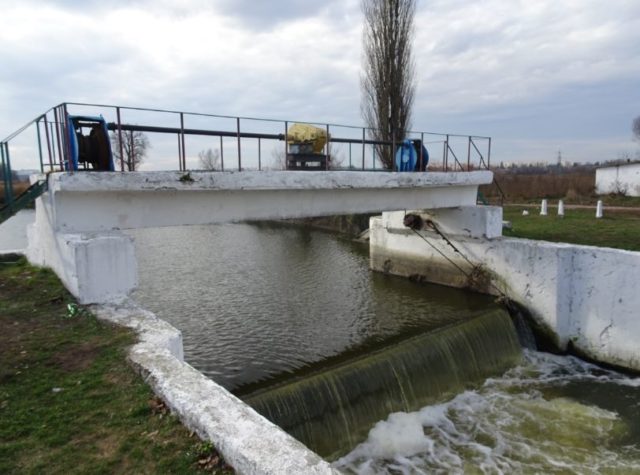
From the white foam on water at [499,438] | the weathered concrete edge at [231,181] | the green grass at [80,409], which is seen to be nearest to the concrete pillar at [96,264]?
the green grass at [80,409]

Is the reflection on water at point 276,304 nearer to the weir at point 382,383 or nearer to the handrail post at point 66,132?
the weir at point 382,383

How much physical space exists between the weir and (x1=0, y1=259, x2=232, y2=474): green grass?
2.45 m

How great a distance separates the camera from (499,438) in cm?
770

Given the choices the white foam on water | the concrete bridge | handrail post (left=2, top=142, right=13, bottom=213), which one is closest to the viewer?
the concrete bridge

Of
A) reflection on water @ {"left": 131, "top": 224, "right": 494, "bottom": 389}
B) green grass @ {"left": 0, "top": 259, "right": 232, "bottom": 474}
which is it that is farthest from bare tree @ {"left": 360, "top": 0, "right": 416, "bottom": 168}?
green grass @ {"left": 0, "top": 259, "right": 232, "bottom": 474}

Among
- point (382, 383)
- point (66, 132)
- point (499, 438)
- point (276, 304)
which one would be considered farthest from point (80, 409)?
point (276, 304)

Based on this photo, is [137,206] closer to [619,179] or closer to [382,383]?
[382,383]

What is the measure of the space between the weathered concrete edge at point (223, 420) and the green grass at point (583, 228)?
12.3m

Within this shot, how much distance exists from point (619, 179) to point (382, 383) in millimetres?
28338

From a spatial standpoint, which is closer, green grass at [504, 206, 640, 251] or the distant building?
green grass at [504, 206, 640, 251]

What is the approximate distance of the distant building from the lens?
2757cm

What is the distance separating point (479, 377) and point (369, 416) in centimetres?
318

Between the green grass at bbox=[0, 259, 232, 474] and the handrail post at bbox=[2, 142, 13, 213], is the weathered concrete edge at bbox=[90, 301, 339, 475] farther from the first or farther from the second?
the handrail post at bbox=[2, 142, 13, 213]

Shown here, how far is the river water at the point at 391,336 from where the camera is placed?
284 inches
